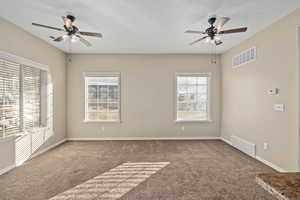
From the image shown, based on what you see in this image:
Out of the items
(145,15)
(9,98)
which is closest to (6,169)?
(9,98)

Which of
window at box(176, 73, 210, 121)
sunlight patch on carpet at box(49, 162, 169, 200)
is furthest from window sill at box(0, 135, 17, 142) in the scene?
window at box(176, 73, 210, 121)

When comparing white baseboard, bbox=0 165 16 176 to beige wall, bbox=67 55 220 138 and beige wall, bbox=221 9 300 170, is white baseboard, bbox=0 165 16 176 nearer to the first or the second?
beige wall, bbox=67 55 220 138

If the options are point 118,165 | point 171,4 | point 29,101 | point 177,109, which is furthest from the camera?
point 177,109

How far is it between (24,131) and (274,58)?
5.44 metres

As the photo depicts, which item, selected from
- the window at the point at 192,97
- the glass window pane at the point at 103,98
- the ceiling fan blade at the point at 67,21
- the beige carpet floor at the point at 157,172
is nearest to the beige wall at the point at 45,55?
the beige carpet floor at the point at 157,172

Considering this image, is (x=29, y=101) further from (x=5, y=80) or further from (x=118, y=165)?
(x=118, y=165)

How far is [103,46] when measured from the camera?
14.8ft

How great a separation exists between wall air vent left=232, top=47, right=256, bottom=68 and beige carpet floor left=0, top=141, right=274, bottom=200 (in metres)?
2.32

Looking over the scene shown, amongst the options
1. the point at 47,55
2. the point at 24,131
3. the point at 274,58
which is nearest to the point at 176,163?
the point at 274,58

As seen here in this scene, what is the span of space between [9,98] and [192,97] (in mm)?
4820

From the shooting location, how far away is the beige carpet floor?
2312mm

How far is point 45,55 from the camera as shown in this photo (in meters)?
4.15

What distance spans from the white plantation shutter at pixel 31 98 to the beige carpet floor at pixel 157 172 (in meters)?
0.87

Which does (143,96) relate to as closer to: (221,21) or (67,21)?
(67,21)
